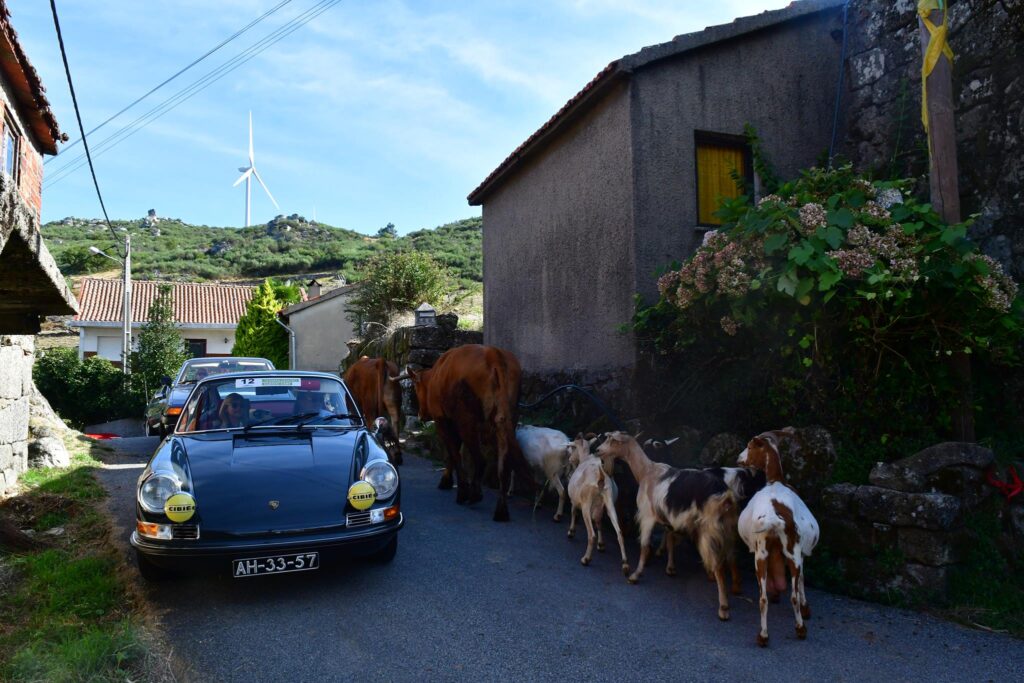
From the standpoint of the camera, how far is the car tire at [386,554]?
5.47 metres

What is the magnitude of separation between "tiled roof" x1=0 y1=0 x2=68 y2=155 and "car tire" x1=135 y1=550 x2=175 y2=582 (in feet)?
23.1

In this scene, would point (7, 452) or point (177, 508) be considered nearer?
point (177, 508)

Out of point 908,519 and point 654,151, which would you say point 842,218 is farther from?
point 654,151

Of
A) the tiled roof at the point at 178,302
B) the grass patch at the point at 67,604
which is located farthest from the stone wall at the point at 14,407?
the tiled roof at the point at 178,302

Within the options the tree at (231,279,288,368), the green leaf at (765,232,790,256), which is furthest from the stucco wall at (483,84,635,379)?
the tree at (231,279,288,368)

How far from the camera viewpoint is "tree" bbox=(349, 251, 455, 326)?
21.5m

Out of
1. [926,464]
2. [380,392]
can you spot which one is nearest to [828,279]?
[926,464]

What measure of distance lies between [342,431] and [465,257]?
1810 inches

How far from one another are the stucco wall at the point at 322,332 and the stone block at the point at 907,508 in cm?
2714

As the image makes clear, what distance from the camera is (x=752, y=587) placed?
522 centimetres

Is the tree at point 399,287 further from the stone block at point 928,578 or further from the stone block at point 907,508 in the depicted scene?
the stone block at point 928,578


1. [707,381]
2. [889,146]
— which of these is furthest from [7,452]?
[889,146]

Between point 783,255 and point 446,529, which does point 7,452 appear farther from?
point 783,255

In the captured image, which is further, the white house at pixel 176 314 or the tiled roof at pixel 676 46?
the white house at pixel 176 314
